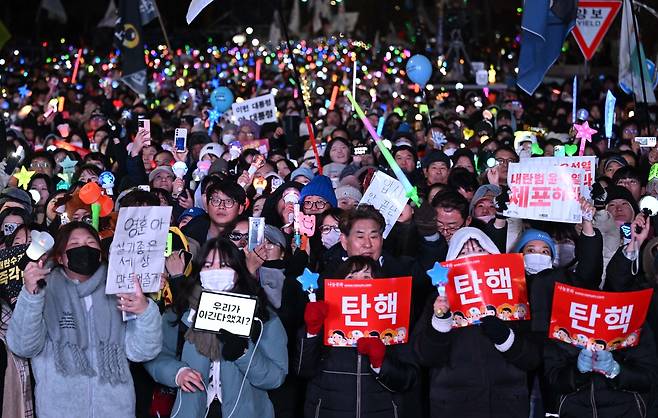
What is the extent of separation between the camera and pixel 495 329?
6.39m

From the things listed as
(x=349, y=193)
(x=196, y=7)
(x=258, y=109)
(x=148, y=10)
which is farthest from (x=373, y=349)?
(x=148, y=10)

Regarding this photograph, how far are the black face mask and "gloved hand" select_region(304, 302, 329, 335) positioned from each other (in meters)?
1.08

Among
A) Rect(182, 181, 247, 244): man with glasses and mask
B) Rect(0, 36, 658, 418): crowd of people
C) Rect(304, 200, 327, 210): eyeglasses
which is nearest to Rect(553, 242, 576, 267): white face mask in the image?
Rect(0, 36, 658, 418): crowd of people

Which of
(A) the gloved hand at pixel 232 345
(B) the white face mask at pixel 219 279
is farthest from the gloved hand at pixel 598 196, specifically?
(A) the gloved hand at pixel 232 345

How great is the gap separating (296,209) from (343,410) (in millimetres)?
2091

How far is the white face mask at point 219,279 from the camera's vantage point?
6398 mm

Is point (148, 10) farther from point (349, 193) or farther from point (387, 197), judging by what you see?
point (387, 197)

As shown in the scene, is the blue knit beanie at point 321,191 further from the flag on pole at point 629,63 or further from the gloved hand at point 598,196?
the flag on pole at point 629,63

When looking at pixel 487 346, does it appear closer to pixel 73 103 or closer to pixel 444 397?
pixel 444 397

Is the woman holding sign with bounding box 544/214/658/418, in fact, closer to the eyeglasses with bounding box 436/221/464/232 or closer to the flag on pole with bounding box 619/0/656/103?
the eyeglasses with bounding box 436/221/464/232

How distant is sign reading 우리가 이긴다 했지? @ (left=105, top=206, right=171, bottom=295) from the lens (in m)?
6.20

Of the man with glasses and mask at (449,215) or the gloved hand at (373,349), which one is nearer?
the gloved hand at (373,349)

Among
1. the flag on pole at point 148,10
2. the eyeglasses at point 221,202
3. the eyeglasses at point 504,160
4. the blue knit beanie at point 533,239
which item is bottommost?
the blue knit beanie at point 533,239

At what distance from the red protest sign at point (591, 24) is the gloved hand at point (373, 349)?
31.0ft
